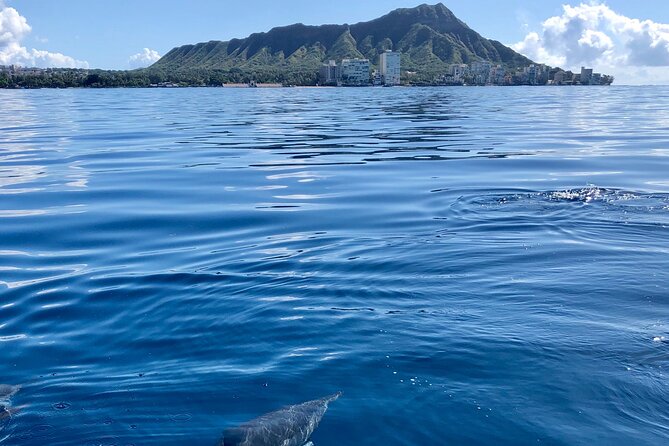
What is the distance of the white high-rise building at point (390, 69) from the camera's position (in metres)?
184

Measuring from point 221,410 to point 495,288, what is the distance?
4.37 metres

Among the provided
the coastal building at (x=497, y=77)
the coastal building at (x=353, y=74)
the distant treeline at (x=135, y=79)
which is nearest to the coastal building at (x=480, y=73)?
the coastal building at (x=497, y=77)

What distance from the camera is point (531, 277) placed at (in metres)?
9.21

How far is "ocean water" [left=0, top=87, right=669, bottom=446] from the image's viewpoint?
5676mm

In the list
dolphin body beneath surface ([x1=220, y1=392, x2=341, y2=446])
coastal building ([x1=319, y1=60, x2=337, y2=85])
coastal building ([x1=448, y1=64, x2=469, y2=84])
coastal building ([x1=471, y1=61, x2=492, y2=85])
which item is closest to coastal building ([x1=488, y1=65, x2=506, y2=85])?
coastal building ([x1=471, y1=61, x2=492, y2=85])

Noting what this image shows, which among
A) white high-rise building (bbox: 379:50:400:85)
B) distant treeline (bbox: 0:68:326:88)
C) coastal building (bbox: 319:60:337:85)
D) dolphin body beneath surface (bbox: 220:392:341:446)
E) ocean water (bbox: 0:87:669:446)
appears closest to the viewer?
dolphin body beneath surface (bbox: 220:392:341:446)

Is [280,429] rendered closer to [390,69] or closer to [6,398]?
[6,398]

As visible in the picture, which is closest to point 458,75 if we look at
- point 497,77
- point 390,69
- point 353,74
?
point 497,77

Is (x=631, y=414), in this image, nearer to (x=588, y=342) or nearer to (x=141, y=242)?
(x=588, y=342)

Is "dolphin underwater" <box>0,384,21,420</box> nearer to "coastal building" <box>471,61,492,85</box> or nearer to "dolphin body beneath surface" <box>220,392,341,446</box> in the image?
"dolphin body beneath surface" <box>220,392,341,446</box>

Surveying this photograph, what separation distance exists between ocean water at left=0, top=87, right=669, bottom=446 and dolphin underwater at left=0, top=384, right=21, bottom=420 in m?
0.13

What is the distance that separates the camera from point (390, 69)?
18738 cm

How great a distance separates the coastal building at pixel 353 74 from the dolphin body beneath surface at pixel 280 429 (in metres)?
179

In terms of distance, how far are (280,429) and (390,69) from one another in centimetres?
18839
